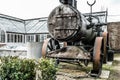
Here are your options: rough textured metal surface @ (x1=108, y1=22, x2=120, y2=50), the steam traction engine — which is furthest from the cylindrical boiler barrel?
rough textured metal surface @ (x1=108, y1=22, x2=120, y2=50)

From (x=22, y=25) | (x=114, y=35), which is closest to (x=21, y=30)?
(x=22, y=25)

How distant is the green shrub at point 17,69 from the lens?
424cm

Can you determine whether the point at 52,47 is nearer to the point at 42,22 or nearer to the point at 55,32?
the point at 55,32

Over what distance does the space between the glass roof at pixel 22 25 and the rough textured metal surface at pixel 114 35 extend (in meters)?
7.68

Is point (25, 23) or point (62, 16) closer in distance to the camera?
point (62, 16)

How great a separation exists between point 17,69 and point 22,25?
20524 millimetres

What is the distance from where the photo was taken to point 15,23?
899 inches

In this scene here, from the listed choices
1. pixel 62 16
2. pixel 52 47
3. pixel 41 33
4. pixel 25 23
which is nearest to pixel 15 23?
pixel 25 23

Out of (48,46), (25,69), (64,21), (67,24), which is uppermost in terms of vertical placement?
(64,21)

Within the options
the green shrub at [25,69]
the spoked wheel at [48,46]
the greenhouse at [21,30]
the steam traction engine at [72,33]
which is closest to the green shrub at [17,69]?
the green shrub at [25,69]

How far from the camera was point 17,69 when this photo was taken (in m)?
4.23

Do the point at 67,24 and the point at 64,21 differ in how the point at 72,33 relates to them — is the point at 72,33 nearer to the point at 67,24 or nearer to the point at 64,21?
the point at 67,24

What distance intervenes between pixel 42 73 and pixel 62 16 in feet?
10.1

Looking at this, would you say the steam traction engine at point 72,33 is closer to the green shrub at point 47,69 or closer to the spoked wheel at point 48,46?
the spoked wheel at point 48,46
